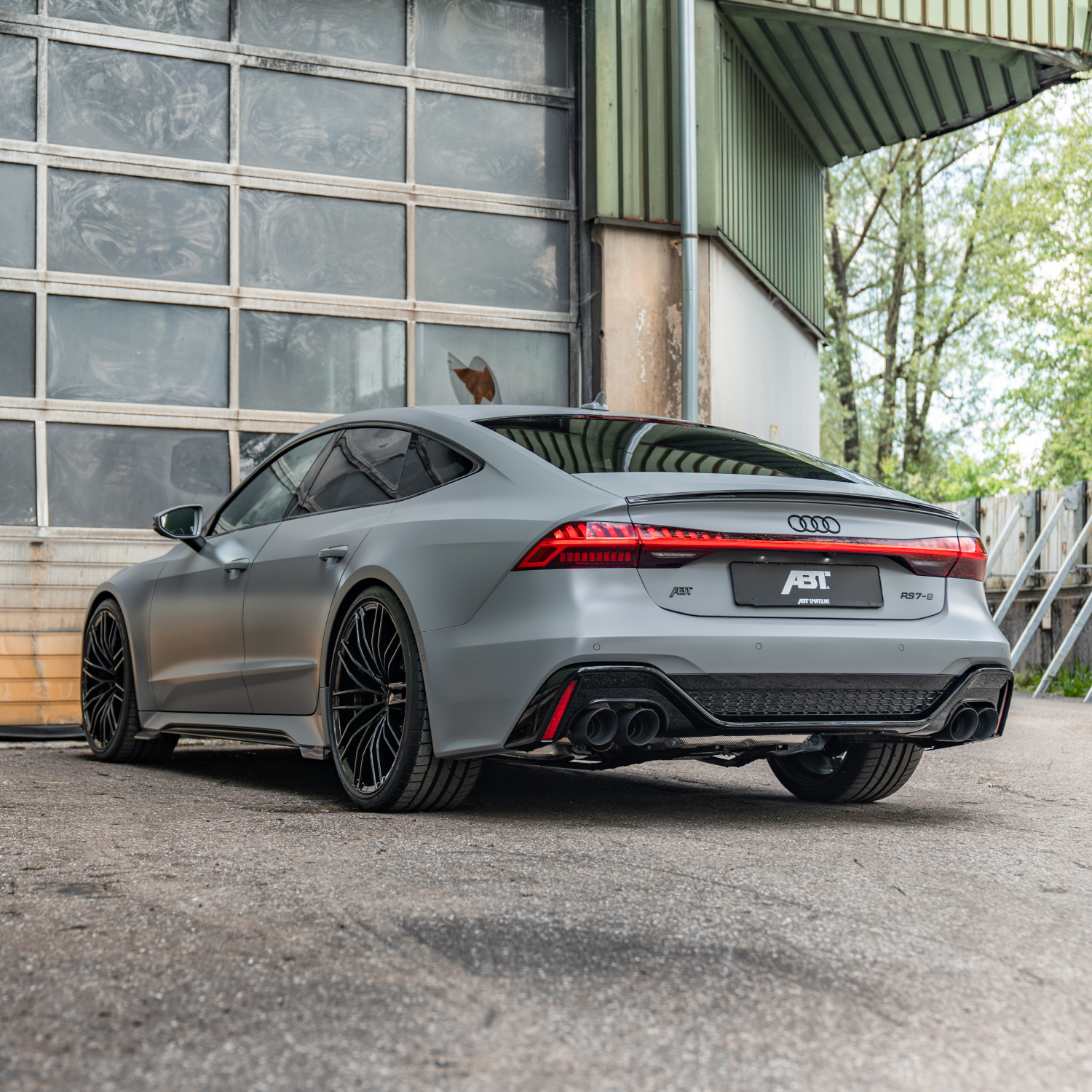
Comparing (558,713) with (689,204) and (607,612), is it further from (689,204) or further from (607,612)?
(689,204)

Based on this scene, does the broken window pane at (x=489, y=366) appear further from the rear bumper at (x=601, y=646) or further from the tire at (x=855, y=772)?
the rear bumper at (x=601, y=646)

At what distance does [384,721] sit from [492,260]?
6.23m

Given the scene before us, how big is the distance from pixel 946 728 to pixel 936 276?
3144 cm

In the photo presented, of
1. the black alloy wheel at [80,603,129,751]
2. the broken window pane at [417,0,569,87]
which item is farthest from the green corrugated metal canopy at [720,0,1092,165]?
the black alloy wheel at [80,603,129,751]

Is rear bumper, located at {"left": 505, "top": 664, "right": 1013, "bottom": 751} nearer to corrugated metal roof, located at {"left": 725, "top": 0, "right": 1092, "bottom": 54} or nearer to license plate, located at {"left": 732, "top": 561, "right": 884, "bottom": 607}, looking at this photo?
license plate, located at {"left": 732, "top": 561, "right": 884, "bottom": 607}

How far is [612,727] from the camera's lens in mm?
3969

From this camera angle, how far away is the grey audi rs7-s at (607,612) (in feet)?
13.1

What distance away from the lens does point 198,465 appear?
30.6 ft

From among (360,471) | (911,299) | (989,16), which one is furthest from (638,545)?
(911,299)

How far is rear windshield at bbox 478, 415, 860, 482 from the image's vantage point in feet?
14.4

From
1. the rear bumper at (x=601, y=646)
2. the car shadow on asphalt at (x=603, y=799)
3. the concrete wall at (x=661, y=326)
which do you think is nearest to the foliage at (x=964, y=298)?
the concrete wall at (x=661, y=326)

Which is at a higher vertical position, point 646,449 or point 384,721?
point 646,449

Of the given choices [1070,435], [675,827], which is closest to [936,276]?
[1070,435]

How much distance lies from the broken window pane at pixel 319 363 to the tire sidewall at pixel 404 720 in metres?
5.16
